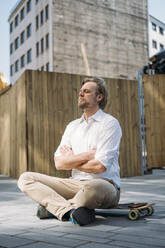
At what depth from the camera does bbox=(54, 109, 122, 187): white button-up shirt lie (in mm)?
3398

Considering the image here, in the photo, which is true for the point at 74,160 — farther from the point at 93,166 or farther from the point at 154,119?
the point at 154,119

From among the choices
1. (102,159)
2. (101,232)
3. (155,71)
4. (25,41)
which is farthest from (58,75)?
(25,41)

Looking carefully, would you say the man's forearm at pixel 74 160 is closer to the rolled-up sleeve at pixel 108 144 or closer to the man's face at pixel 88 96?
the rolled-up sleeve at pixel 108 144

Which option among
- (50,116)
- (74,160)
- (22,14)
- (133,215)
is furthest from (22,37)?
(133,215)

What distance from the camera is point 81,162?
11.3 ft

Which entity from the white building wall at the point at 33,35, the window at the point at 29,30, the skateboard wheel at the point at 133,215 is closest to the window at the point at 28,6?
the white building wall at the point at 33,35

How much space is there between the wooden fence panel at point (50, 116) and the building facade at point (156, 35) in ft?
133

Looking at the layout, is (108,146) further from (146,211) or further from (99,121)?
(146,211)

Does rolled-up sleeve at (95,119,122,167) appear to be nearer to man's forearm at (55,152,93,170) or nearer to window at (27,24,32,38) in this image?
man's forearm at (55,152,93,170)

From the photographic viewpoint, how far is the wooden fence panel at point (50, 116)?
7.73m

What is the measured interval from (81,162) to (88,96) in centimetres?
76

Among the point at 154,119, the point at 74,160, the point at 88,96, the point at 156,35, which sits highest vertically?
the point at 156,35

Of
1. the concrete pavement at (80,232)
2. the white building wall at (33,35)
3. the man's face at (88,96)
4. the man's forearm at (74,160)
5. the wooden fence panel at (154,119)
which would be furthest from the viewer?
the white building wall at (33,35)

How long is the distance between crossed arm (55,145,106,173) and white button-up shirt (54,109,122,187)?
2.5 inches
